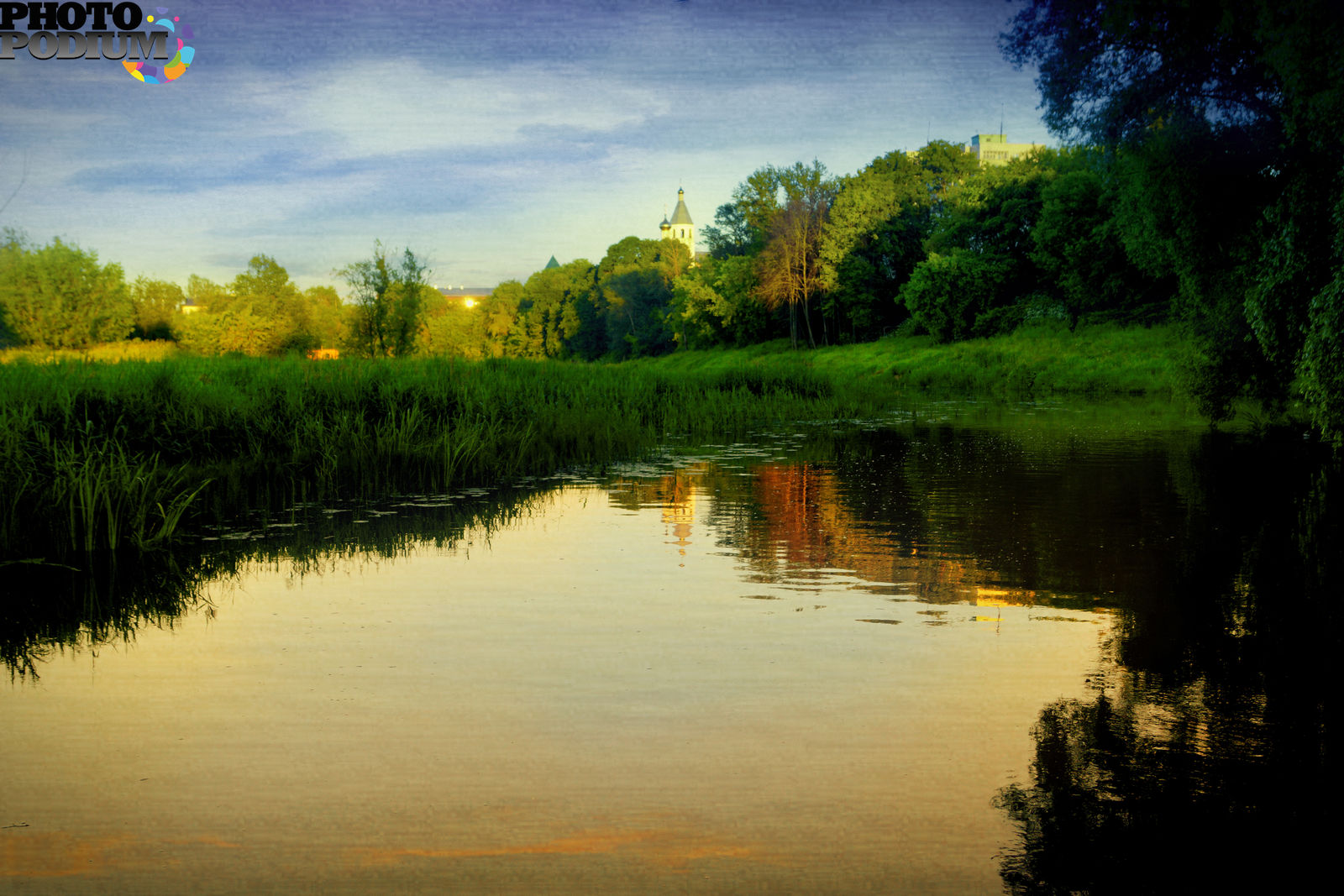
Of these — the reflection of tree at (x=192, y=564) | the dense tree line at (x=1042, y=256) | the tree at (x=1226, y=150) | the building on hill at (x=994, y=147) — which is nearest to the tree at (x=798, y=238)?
the dense tree line at (x=1042, y=256)

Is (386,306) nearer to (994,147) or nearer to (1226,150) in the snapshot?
(1226,150)

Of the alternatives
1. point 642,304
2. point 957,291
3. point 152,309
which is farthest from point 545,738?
point 642,304

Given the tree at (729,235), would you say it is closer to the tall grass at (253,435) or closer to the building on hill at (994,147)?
the tall grass at (253,435)

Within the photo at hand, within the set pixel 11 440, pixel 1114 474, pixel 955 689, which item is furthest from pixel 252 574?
pixel 1114 474

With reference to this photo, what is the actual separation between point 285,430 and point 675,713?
1043cm

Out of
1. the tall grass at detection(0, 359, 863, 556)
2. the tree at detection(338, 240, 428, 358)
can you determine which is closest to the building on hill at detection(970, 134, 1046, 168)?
the tree at detection(338, 240, 428, 358)

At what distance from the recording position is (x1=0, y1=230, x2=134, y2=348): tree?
36.0m

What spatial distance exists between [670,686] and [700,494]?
767 cm

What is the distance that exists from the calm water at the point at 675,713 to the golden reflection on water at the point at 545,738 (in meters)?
0.02

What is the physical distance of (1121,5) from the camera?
16.3 metres

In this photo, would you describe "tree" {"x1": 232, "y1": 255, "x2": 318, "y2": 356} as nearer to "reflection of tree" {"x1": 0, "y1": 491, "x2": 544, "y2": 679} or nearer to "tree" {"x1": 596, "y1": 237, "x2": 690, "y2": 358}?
"tree" {"x1": 596, "y1": 237, "x2": 690, "y2": 358}

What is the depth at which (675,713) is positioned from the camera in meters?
4.88

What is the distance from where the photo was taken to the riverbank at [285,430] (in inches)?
356

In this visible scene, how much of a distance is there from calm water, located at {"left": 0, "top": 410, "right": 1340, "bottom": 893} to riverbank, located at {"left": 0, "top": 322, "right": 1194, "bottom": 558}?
1.05 meters
